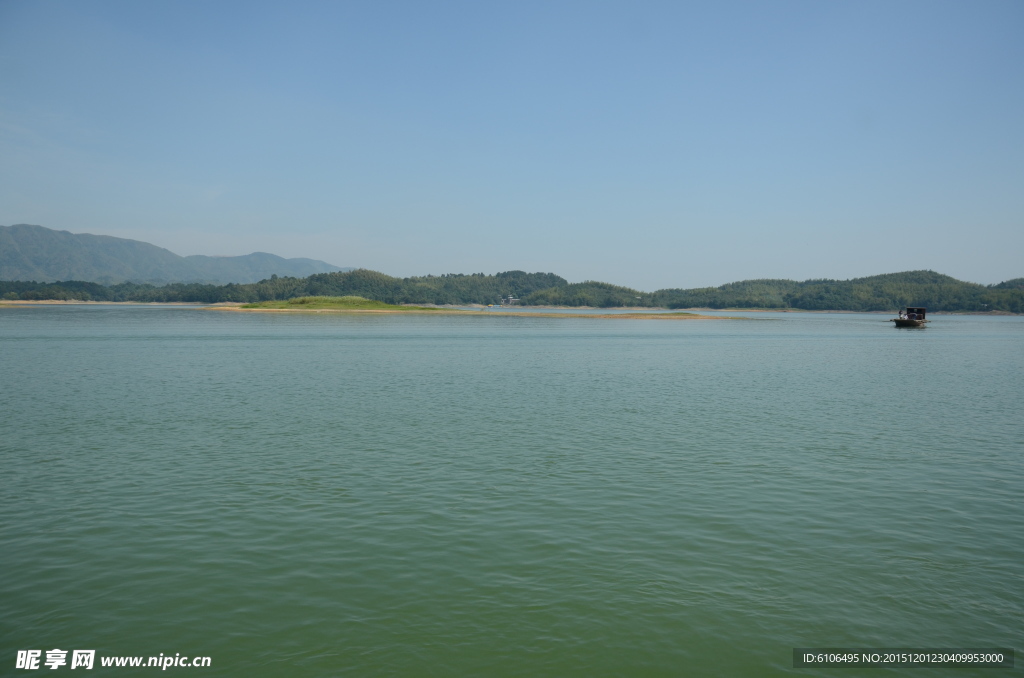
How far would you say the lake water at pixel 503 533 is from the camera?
10.8m

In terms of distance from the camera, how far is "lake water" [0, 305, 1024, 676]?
1078 centimetres

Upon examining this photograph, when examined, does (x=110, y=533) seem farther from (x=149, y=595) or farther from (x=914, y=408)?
(x=914, y=408)

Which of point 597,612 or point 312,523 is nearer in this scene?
point 597,612

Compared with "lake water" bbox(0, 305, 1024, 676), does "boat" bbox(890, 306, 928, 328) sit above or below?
above

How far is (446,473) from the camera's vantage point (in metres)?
20.7

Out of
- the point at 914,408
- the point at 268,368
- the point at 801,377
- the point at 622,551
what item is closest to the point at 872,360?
the point at 801,377

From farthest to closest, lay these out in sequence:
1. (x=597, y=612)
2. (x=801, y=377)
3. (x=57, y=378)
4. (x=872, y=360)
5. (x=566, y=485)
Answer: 1. (x=872, y=360)
2. (x=801, y=377)
3. (x=57, y=378)
4. (x=566, y=485)
5. (x=597, y=612)

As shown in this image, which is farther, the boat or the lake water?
the boat

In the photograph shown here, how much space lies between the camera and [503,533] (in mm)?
15461

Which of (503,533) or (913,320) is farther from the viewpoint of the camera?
(913,320)

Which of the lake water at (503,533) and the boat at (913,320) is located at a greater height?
the boat at (913,320)

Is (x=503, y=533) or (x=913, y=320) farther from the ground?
(x=913, y=320)

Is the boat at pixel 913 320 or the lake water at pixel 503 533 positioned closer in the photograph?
the lake water at pixel 503 533

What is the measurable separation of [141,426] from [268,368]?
25.1 m
